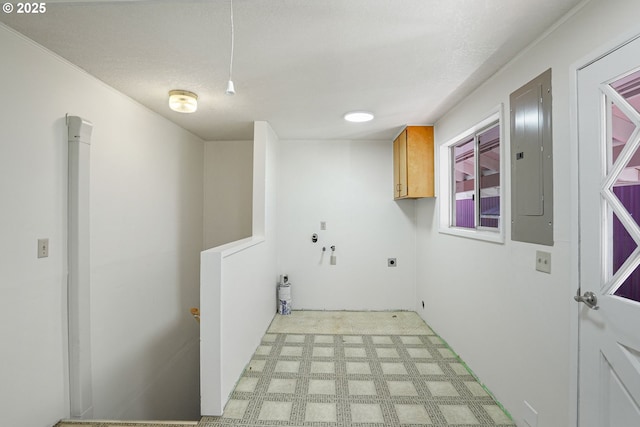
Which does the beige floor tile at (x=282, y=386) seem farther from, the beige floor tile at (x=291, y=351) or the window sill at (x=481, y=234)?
the window sill at (x=481, y=234)

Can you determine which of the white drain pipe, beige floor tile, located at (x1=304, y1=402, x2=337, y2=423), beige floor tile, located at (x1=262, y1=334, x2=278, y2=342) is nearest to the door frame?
beige floor tile, located at (x1=304, y1=402, x2=337, y2=423)

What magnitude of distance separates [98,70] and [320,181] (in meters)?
2.47

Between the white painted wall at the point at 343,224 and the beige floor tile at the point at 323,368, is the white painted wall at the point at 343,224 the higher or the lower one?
the higher one

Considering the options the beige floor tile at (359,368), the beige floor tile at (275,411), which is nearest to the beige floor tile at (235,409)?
the beige floor tile at (275,411)

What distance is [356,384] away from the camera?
2.12 metres

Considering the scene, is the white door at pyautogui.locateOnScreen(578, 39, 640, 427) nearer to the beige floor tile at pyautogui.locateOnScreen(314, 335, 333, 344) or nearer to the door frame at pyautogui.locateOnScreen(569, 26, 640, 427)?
the door frame at pyautogui.locateOnScreen(569, 26, 640, 427)

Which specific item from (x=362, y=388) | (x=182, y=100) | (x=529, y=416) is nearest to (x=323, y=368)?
(x=362, y=388)

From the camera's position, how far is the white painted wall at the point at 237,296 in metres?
1.76

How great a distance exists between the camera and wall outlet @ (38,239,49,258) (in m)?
1.63

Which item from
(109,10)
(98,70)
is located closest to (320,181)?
(98,70)

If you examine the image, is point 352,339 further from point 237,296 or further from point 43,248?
point 43,248

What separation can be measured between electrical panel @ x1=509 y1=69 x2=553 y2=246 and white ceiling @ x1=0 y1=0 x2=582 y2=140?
0.30 meters

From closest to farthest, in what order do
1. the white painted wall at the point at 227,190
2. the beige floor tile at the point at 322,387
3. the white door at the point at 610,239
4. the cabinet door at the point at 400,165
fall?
the white door at the point at 610,239
the beige floor tile at the point at 322,387
the cabinet door at the point at 400,165
the white painted wall at the point at 227,190

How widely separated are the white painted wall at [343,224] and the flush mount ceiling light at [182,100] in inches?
61.5
